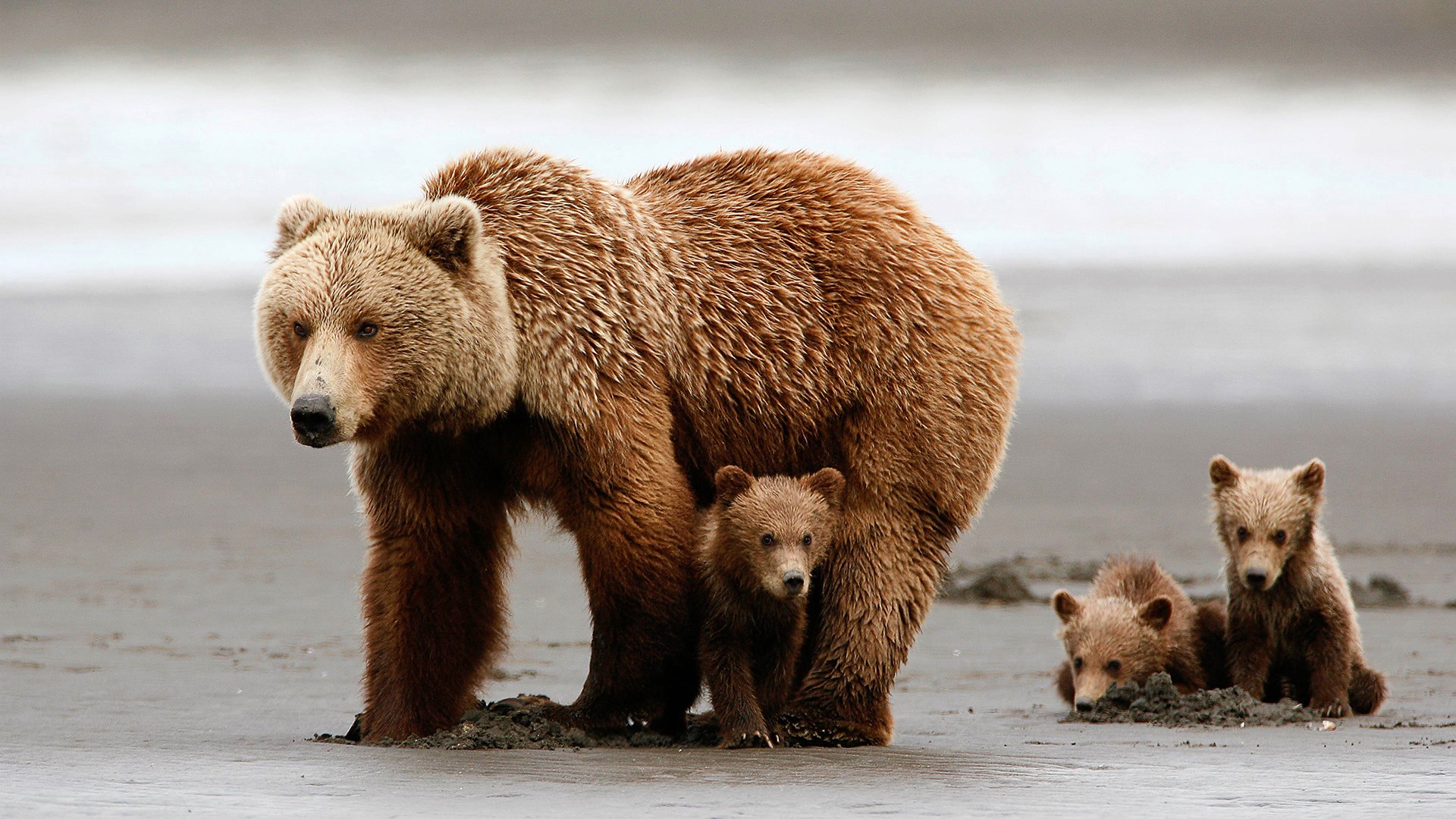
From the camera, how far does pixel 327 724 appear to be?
28.0ft

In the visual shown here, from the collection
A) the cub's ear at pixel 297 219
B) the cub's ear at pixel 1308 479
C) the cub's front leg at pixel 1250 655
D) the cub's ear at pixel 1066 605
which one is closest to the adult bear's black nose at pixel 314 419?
the cub's ear at pixel 297 219

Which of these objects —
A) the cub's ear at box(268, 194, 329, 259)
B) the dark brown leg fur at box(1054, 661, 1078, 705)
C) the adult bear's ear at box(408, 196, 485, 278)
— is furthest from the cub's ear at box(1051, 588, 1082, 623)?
the cub's ear at box(268, 194, 329, 259)

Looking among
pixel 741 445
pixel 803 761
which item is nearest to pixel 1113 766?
pixel 803 761

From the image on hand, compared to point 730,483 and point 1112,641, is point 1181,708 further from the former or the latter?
point 730,483

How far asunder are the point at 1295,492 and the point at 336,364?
196 inches

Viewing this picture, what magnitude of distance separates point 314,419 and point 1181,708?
13.8ft

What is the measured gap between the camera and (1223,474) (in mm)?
9898

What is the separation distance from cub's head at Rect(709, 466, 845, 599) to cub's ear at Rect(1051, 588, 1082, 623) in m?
2.12

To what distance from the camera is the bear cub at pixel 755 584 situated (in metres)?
7.57

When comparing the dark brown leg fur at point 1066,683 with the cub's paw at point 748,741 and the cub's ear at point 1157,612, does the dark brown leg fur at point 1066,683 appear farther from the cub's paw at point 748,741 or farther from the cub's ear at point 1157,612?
the cub's paw at point 748,741

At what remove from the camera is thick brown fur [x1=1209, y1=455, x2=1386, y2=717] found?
9.35 meters

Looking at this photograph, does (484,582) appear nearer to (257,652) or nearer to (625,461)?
(625,461)

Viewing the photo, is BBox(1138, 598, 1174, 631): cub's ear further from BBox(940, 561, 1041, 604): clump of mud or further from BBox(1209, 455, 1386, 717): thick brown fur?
BBox(940, 561, 1041, 604): clump of mud

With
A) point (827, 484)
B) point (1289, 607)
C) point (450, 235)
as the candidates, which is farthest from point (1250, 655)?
point (450, 235)
